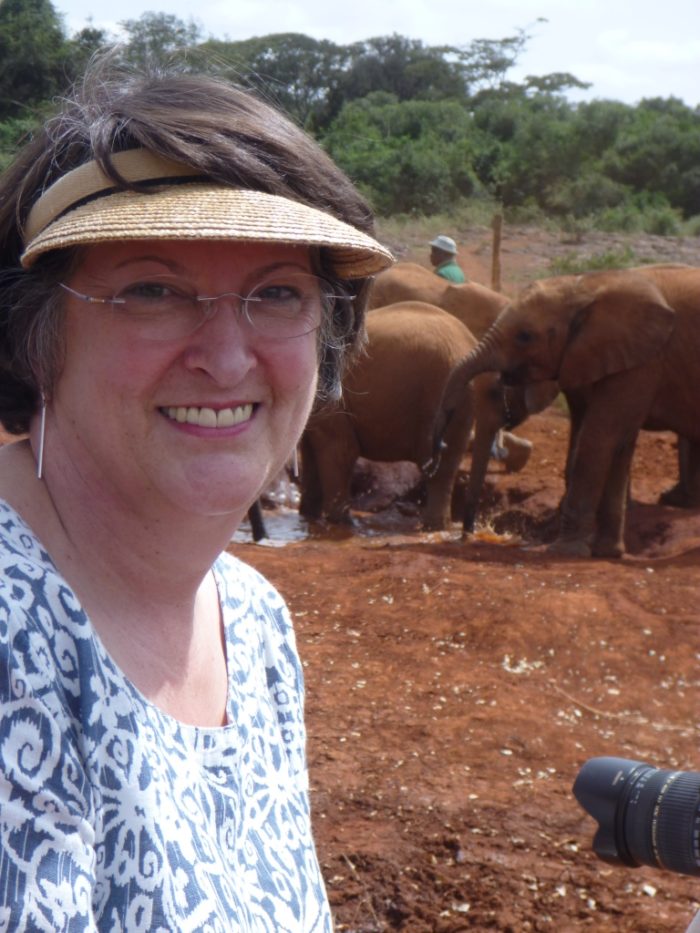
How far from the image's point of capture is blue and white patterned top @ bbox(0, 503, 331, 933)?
1271mm

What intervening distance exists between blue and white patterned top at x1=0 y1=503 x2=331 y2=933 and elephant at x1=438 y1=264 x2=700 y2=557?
7836 millimetres

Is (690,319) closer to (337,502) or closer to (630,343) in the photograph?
(630,343)

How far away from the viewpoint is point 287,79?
1625 inches

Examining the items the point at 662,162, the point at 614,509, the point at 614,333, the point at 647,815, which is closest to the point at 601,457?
the point at 614,509

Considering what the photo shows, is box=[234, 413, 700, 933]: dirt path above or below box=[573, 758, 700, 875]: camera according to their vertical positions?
below

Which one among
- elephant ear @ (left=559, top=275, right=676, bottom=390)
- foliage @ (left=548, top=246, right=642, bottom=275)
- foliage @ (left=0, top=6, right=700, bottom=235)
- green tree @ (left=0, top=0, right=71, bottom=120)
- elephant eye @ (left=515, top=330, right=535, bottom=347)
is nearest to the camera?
elephant ear @ (left=559, top=275, right=676, bottom=390)

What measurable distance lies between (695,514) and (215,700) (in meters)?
9.17

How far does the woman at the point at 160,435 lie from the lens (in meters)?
1.43

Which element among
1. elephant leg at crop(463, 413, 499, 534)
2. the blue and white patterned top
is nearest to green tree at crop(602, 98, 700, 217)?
elephant leg at crop(463, 413, 499, 534)

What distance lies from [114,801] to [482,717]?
12.3ft

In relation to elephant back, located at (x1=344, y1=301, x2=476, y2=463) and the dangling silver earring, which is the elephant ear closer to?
elephant back, located at (x1=344, y1=301, x2=476, y2=463)

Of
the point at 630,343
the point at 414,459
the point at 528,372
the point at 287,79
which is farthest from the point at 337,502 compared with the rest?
the point at 287,79

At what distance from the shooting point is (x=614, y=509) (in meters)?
9.82

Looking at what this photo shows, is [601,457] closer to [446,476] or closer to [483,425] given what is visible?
[483,425]
